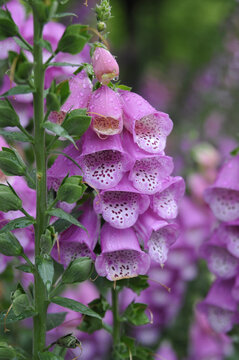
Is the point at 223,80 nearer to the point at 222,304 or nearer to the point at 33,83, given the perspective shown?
the point at 222,304

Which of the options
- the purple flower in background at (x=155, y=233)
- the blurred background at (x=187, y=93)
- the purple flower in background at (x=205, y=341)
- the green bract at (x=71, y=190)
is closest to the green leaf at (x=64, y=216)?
the green bract at (x=71, y=190)

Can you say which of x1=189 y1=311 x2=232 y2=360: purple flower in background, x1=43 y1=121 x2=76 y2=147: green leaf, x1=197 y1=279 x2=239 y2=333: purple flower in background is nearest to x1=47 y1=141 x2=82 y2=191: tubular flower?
A: x1=43 y1=121 x2=76 y2=147: green leaf

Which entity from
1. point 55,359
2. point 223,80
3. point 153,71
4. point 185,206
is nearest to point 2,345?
point 55,359

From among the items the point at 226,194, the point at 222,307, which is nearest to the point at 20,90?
the point at 226,194

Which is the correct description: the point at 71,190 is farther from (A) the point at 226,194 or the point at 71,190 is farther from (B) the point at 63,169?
(A) the point at 226,194

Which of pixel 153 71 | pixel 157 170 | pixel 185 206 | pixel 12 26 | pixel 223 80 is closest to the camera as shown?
pixel 12 26
